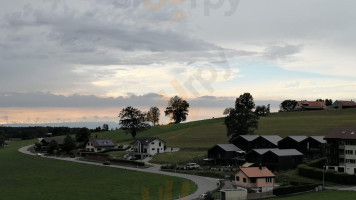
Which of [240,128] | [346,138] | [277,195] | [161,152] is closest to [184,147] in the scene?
[161,152]

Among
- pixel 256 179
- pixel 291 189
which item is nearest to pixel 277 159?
pixel 256 179

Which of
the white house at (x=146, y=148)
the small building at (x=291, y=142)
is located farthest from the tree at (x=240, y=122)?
the white house at (x=146, y=148)

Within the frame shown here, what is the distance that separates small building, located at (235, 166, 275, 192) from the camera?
7238 cm

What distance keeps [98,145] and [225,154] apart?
197 ft

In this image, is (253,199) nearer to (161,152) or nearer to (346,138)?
(346,138)

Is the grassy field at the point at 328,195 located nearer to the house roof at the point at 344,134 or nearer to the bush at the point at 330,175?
the bush at the point at 330,175

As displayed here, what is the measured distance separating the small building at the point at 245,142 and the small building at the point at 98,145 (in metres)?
57.0

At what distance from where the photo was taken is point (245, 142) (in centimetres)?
11056

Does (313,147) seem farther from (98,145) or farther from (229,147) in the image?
(98,145)

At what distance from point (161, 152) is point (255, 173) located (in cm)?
5977

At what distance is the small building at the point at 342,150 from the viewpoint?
8472cm

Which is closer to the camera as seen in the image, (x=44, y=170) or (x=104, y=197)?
(x=104, y=197)

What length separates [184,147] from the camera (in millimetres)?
132750

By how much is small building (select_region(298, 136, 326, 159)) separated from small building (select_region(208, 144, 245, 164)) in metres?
16.1
